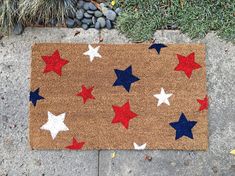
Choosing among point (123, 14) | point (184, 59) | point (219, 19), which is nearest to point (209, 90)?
point (184, 59)

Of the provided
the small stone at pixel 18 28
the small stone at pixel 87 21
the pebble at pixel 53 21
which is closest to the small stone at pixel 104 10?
the small stone at pixel 87 21

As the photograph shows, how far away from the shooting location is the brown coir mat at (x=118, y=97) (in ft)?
10.5

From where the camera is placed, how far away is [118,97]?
3.24m

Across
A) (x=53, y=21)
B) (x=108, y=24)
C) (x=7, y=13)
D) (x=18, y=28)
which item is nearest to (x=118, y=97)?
(x=108, y=24)

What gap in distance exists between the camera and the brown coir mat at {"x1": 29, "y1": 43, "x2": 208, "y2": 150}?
3.20m

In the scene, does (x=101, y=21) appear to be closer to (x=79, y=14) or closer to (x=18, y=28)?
(x=79, y=14)

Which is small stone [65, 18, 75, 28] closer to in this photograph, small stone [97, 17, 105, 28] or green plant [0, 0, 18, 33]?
small stone [97, 17, 105, 28]

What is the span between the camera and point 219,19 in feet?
11.0

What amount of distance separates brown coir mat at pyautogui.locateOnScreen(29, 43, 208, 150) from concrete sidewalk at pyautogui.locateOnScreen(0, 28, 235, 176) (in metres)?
0.07

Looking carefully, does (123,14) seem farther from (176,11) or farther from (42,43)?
(42,43)

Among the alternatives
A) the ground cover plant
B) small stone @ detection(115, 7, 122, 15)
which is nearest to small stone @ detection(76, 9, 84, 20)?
the ground cover plant

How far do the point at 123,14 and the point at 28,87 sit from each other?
954 mm

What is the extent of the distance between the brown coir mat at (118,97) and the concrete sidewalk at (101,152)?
66mm

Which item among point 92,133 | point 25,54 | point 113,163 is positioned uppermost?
point 25,54
